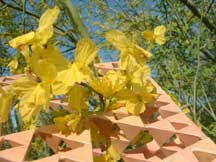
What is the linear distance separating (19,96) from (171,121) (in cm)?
22

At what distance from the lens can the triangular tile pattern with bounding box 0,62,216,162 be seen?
49 cm

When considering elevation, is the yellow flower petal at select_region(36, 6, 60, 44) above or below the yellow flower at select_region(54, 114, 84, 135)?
above

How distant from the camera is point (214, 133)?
4.62ft

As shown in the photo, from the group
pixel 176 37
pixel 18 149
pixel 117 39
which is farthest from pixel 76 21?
pixel 176 37

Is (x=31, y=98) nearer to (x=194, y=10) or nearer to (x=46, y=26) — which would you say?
(x=46, y=26)

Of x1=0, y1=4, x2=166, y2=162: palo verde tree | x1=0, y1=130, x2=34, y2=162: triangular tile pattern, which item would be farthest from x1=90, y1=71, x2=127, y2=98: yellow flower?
x1=0, y1=130, x2=34, y2=162: triangular tile pattern

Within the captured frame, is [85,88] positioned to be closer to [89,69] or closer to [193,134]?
[89,69]

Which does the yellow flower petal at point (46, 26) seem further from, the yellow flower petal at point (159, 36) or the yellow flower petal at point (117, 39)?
the yellow flower petal at point (159, 36)

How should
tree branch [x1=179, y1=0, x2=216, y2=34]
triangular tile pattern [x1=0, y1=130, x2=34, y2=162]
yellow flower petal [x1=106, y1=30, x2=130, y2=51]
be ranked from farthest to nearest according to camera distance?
tree branch [x1=179, y1=0, x2=216, y2=34] < yellow flower petal [x1=106, y1=30, x2=130, y2=51] < triangular tile pattern [x1=0, y1=130, x2=34, y2=162]

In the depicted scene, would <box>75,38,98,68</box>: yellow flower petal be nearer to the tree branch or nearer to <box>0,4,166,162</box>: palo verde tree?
<box>0,4,166,162</box>: palo verde tree

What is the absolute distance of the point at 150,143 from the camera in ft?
2.06

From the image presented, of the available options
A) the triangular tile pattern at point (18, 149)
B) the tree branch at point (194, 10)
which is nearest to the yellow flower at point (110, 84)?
the triangular tile pattern at point (18, 149)

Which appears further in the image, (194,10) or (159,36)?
(194,10)

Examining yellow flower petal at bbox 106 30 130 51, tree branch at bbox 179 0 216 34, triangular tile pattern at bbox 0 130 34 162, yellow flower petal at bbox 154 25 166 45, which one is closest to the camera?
triangular tile pattern at bbox 0 130 34 162
